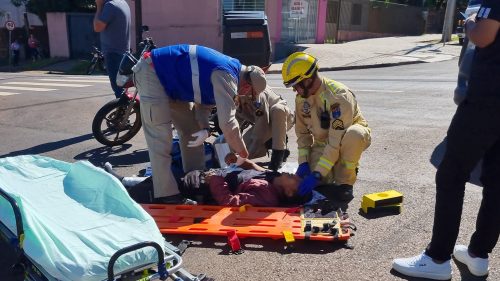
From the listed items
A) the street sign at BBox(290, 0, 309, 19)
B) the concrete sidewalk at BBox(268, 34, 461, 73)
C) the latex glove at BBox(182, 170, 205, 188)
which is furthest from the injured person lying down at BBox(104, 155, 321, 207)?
the street sign at BBox(290, 0, 309, 19)

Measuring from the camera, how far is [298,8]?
22109 mm

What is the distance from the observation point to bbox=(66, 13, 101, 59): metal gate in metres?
24.0

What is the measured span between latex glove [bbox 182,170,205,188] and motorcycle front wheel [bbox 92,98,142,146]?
2247mm

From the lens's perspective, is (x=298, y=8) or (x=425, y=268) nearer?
(x=425, y=268)

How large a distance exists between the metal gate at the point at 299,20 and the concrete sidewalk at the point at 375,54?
71 centimetres

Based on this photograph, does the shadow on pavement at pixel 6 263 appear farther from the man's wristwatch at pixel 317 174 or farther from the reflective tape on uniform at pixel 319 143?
the reflective tape on uniform at pixel 319 143

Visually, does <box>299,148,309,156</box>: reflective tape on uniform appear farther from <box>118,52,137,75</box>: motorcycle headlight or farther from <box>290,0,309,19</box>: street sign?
<box>290,0,309,19</box>: street sign

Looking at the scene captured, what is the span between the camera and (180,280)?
263 centimetres

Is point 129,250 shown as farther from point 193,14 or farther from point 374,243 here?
point 193,14

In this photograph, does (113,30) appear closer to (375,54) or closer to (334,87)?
(334,87)

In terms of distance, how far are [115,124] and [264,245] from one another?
11.3ft

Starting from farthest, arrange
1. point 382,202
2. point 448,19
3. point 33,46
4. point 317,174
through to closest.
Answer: point 448,19 < point 33,46 < point 317,174 < point 382,202

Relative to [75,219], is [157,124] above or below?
above

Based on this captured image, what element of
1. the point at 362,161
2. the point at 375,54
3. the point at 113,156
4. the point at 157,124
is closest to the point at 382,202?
the point at 362,161
